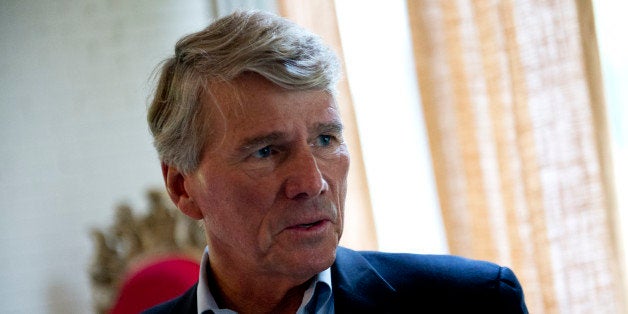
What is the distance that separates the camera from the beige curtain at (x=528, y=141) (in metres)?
2.03

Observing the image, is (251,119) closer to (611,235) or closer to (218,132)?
(218,132)

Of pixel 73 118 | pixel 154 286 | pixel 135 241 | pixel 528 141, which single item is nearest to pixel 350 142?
pixel 528 141

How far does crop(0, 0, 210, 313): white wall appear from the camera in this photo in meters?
3.16

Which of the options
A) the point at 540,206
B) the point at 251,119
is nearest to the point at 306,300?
the point at 251,119

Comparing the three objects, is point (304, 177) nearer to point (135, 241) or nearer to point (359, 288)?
point (359, 288)

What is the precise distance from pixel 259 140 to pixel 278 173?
6 centimetres

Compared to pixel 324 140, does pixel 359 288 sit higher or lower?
lower

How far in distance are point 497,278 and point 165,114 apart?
0.63 meters

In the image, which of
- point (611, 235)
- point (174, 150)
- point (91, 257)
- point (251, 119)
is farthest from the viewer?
point (91, 257)

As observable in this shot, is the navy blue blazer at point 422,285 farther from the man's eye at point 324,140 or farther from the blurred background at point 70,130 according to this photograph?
the blurred background at point 70,130

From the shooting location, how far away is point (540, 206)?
2.09m

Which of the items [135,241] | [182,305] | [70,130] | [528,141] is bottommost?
[135,241]

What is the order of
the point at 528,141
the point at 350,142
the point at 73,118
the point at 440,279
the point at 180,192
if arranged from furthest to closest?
1. the point at 73,118
2. the point at 350,142
3. the point at 528,141
4. the point at 180,192
5. the point at 440,279

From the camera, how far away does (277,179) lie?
124cm
